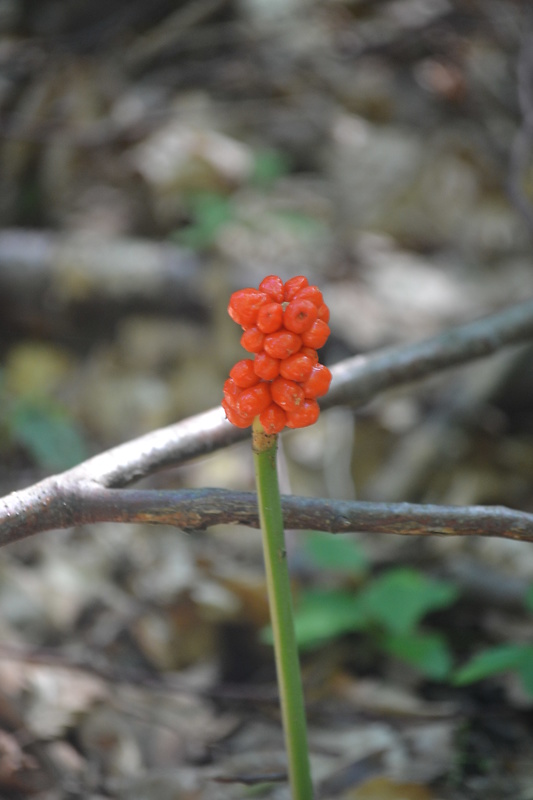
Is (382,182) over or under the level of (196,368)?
over

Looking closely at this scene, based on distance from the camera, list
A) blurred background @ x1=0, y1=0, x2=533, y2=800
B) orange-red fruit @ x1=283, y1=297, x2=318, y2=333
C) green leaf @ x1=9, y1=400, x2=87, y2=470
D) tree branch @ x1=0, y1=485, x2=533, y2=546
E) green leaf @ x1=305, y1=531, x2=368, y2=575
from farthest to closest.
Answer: green leaf @ x1=9, y1=400, x2=87, y2=470 → green leaf @ x1=305, y1=531, x2=368, y2=575 → blurred background @ x1=0, y1=0, x2=533, y2=800 → tree branch @ x1=0, y1=485, x2=533, y2=546 → orange-red fruit @ x1=283, y1=297, x2=318, y2=333

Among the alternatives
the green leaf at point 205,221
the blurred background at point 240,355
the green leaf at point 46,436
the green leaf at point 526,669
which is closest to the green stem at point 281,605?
the blurred background at point 240,355

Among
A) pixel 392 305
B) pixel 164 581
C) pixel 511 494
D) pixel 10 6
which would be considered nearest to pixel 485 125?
pixel 392 305

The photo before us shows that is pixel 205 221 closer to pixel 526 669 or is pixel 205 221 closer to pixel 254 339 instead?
pixel 526 669

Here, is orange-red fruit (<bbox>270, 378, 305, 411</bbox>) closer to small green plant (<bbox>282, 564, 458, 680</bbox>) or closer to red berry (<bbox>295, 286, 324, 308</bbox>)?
red berry (<bbox>295, 286, 324, 308</bbox>)

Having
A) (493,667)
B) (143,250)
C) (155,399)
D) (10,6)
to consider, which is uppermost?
(10,6)

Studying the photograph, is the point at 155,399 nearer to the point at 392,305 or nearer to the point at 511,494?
the point at 392,305

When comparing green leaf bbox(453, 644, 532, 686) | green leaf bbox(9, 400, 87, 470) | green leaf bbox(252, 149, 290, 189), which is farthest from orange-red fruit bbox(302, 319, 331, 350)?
green leaf bbox(252, 149, 290, 189)
